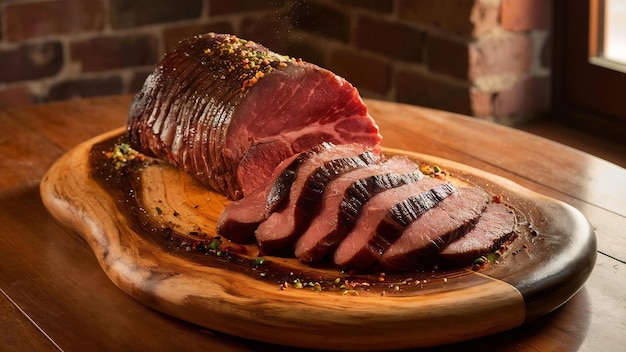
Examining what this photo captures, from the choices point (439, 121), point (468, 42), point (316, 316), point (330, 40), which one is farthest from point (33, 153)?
point (330, 40)

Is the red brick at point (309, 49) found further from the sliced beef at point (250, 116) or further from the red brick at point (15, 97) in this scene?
the sliced beef at point (250, 116)

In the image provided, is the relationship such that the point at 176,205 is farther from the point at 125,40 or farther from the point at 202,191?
the point at 125,40

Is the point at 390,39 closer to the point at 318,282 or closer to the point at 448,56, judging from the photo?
the point at 448,56

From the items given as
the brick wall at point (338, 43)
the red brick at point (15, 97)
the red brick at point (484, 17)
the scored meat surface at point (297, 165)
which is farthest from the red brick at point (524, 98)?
the red brick at point (15, 97)

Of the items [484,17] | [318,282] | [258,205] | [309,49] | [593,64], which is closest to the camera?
[318,282]

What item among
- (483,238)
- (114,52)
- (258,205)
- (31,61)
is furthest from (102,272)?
(114,52)
